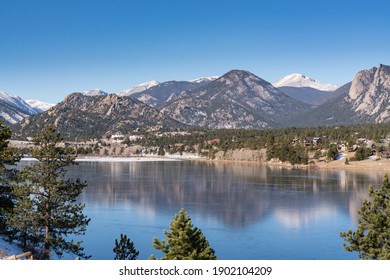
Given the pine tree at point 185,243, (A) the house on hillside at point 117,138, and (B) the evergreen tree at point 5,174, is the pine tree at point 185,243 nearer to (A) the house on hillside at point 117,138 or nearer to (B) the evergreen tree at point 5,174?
(B) the evergreen tree at point 5,174

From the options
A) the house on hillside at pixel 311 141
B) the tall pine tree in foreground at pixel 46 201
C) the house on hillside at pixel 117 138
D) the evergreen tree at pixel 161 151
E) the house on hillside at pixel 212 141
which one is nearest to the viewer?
the tall pine tree in foreground at pixel 46 201

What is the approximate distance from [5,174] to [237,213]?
1981 centimetres

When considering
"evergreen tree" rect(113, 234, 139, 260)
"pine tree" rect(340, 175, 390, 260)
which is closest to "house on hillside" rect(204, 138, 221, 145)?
"evergreen tree" rect(113, 234, 139, 260)

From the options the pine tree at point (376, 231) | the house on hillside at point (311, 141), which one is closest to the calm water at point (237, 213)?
the pine tree at point (376, 231)

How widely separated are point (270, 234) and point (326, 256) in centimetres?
585

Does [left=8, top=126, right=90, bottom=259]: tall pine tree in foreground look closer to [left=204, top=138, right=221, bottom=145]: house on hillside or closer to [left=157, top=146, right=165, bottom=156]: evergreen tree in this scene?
[left=204, top=138, right=221, bottom=145]: house on hillside

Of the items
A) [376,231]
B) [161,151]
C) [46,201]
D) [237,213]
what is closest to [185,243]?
[376,231]

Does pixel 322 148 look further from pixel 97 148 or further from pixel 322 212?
pixel 97 148

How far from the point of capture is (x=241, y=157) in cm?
10912

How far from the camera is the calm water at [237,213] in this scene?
25.8 metres

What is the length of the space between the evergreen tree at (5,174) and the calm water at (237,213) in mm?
5172
